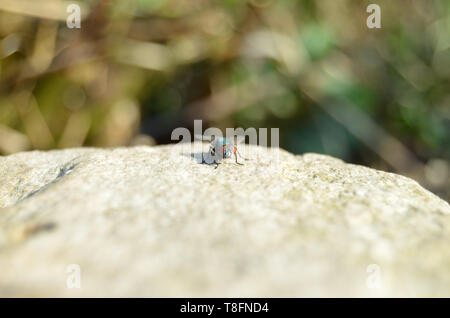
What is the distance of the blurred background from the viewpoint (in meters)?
3.76

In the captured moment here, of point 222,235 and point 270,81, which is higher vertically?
point 270,81

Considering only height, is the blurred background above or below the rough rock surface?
above

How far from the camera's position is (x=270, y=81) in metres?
4.30

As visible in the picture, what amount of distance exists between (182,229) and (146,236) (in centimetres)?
12

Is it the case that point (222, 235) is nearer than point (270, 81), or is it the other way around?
point (222, 235)

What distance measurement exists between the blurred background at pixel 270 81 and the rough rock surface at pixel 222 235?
2.33m

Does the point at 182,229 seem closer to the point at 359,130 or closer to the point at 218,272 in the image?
the point at 218,272

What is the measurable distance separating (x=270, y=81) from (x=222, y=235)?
336 cm

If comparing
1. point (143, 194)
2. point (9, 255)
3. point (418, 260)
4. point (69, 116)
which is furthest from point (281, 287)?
point (69, 116)

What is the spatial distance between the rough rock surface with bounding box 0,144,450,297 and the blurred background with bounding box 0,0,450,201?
2.33 m

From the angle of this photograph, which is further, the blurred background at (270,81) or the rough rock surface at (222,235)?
the blurred background at (270,81)

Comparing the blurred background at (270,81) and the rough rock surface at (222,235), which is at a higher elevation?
the blurred background at (270,81)

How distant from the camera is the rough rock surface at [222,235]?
1.02 meters

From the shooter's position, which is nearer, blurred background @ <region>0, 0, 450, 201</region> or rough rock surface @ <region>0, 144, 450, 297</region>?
rough rock surface @ <region>0, 144, 450, 297</region>
